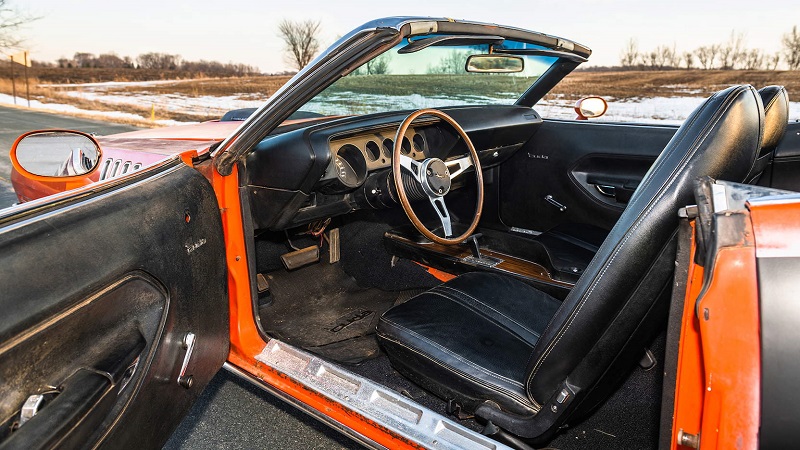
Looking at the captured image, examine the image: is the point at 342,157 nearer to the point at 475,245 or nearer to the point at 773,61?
the point at 475,245

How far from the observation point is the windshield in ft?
7.95

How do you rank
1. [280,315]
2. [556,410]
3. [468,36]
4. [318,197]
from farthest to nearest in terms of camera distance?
[280,315]
[318,197]
[468,36]
[556,410]

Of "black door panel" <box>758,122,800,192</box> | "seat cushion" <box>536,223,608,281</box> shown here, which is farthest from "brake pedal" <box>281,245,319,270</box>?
"black door panel" <box>758,122,800,192</box>

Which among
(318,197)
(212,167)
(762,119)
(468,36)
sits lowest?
(318,197)

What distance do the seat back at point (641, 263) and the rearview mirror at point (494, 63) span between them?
1455 millimetres

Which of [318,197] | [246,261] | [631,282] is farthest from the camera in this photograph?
[318,197]

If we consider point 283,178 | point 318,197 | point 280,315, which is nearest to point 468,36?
point 283,178

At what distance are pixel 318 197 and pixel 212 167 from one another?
0.69 meters

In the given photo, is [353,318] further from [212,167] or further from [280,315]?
[212,167]

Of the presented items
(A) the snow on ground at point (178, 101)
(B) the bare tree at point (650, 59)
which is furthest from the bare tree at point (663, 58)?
(A) the snow on ground at point (178, 101)

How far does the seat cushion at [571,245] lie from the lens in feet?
9.32

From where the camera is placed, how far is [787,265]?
2.92ft

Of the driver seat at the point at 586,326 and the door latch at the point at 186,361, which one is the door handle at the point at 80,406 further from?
the driver seat at the point at 586,326

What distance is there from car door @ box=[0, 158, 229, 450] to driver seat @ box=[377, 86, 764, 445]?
696 mm
